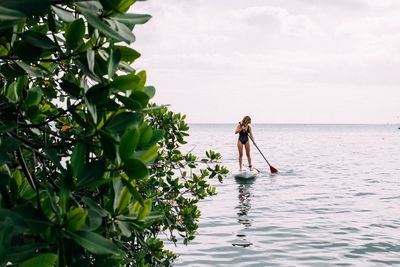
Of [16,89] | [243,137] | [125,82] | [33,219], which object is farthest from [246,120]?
[33,219]

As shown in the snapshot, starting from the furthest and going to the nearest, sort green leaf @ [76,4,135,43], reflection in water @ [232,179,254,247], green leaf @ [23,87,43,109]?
reflection in water @ [232,179,254,247], green leaf @ [23,87,43,109], green leaf @ [76,4,135,43]

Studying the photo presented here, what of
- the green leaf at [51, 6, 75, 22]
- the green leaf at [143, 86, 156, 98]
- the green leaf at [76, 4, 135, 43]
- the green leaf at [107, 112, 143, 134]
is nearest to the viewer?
the green leaf at [76, 4, 135, 43]

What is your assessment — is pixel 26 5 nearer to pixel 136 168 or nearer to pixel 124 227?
pixel 136 168

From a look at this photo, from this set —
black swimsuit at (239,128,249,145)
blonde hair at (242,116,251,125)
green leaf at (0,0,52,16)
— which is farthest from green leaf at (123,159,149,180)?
black swimsuit at (239,128,249,145)

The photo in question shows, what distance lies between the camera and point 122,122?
58.5 inches

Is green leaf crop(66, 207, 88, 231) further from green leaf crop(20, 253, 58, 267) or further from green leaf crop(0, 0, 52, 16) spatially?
green leaf crop(0, 0, 52, 16)

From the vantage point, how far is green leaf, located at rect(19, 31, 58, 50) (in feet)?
4.70

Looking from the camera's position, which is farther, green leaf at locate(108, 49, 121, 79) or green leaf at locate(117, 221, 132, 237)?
green leaf at locate(117, 221, 132, 237)

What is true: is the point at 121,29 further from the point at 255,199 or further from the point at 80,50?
the point at 255,199

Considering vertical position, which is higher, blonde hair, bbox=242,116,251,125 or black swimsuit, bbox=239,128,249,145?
blonde hair, bbox=242,116,251,125

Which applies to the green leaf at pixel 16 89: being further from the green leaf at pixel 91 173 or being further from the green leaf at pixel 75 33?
the green leaf at pixel 91 173

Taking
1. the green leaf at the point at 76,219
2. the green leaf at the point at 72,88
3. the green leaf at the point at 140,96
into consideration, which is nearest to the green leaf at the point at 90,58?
the green leaf at the point at 72,88

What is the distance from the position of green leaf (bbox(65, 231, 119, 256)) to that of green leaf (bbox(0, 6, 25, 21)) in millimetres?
575

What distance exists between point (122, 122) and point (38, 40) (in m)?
0.35
